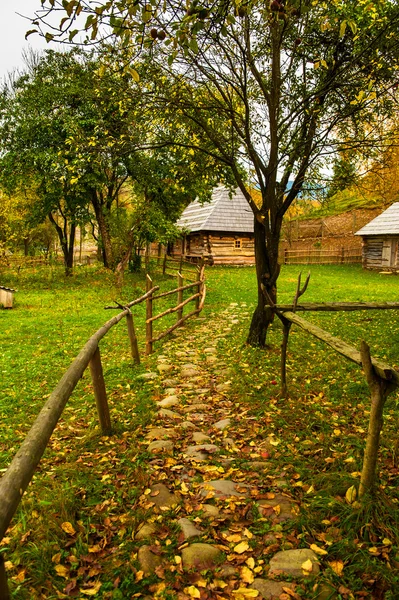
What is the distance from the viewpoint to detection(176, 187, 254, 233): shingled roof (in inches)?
1087

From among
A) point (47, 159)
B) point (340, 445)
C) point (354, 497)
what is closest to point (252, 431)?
point (340, 445)

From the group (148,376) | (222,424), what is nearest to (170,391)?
(148,376)

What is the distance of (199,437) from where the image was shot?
4.40m

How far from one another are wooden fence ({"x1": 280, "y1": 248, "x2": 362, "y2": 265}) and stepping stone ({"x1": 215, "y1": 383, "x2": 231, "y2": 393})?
26.7 metres

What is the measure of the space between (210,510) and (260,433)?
1453mm

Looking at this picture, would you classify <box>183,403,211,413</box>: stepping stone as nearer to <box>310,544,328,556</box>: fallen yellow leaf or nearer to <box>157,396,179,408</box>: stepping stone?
<box>157,396,179,408</box>: stepping stone

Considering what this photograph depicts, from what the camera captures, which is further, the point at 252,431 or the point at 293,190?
the point at 293,190

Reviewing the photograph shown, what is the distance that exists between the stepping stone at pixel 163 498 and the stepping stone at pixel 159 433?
97cm

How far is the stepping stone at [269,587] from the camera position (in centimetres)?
231

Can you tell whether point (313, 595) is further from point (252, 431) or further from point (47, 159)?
point (47, 159)

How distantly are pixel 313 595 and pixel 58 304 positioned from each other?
14343 millimetres

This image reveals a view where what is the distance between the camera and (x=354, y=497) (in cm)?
304

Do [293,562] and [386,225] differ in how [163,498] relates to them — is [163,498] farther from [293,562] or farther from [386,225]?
[386,225]

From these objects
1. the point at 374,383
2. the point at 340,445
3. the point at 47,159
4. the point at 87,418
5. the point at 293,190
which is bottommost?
the point at 87,418
